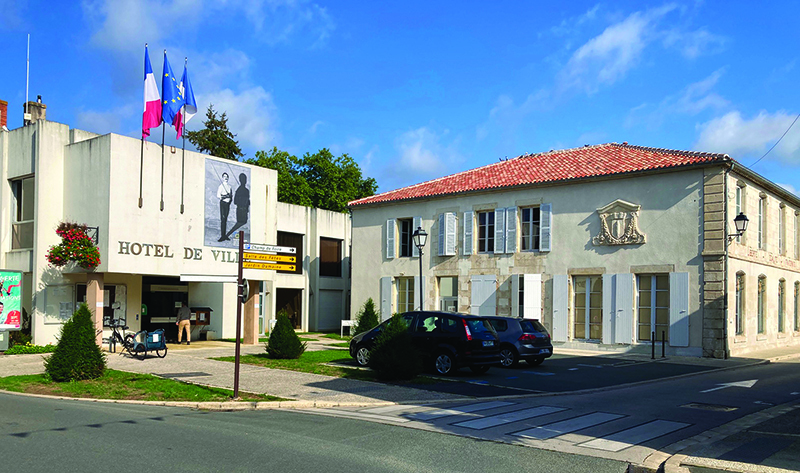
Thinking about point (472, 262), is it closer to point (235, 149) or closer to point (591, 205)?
point (591, 205)

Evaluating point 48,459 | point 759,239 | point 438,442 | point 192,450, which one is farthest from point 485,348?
point 759,239

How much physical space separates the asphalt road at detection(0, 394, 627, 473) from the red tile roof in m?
18.3

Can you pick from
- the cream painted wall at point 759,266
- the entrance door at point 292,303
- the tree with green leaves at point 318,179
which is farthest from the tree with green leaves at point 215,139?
the cream painted wall at point 759,266

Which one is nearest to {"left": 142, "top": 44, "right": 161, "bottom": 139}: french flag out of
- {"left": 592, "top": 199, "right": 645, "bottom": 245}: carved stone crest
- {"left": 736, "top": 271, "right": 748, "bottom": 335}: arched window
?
{"left": 592, "top": 199, "right": 645, "bottom": 245}: carved stone crest

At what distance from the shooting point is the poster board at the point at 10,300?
19.8 meters

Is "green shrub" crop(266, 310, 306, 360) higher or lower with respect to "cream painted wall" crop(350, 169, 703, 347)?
lower

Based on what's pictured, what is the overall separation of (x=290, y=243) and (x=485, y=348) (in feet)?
64.2

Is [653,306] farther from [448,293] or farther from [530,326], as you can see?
[448,293]

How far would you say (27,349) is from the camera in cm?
2014

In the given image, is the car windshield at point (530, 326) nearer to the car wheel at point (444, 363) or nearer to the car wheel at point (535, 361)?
the car wheel at point (535, 361)

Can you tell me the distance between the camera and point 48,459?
709cm

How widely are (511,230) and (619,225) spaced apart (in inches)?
187

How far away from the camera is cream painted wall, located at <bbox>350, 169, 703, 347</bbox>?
23656 mm

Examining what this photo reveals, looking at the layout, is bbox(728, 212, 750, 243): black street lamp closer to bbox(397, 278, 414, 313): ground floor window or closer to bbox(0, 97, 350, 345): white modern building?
bbox(397, 278, 414, 313): ground floor window
